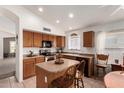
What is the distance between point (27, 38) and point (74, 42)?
2609mm

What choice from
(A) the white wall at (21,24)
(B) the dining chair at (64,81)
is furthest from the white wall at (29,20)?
(B) the dining chair at (64,81)

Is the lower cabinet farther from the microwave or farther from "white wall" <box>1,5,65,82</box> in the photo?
the microwave

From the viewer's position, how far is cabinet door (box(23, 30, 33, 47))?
396 cm

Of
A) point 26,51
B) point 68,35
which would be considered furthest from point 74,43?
point 26,51

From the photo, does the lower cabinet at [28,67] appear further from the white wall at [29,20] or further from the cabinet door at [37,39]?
the white wall at [29,20]

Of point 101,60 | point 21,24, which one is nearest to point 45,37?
point 21,24

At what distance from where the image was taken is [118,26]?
3.66m

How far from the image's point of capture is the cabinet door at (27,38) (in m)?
3.96

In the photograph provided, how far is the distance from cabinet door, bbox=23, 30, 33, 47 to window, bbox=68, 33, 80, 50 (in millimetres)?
2354

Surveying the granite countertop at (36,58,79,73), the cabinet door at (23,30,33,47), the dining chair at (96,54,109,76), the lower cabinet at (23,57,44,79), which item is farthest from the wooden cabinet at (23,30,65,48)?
the dining chair at (96,54,109,76)

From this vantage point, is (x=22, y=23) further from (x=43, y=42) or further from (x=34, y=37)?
(x=43, y=42)

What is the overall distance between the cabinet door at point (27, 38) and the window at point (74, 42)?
92.7 inches

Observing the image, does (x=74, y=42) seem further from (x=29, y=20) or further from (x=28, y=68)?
(x=28, y=68)

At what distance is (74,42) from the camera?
5445 millimetres
